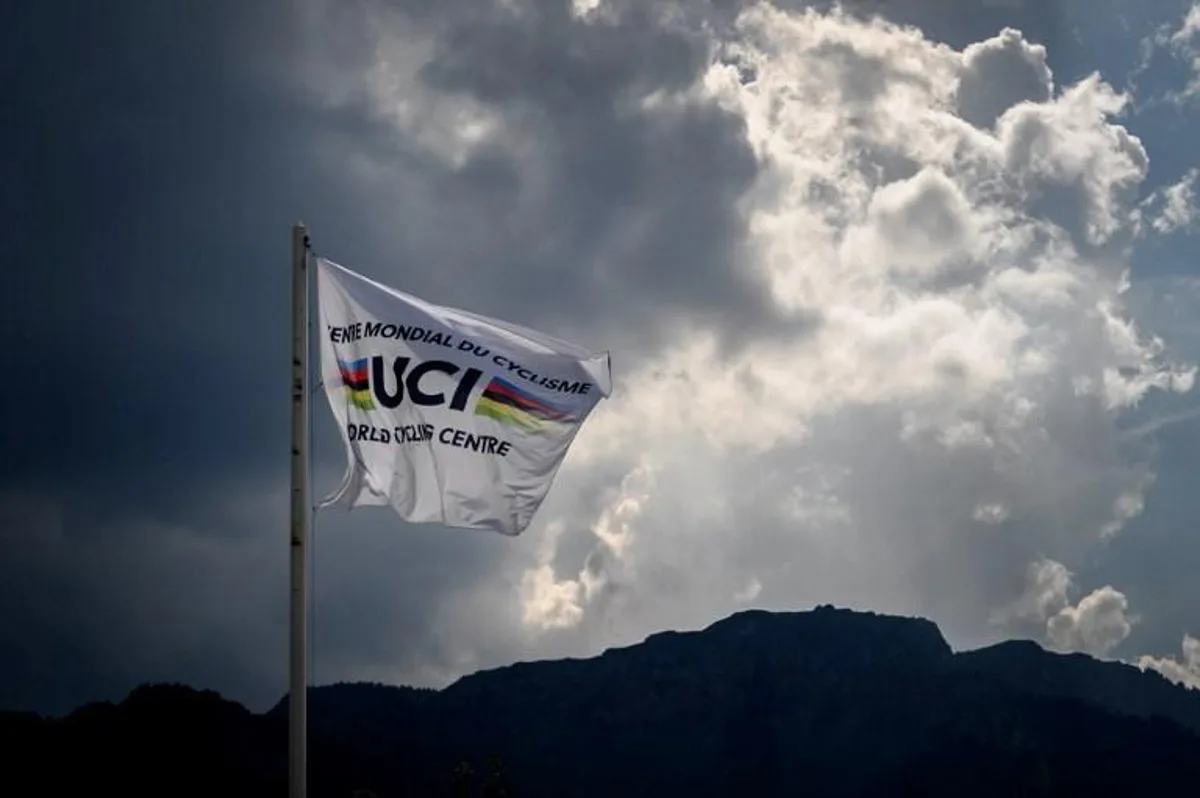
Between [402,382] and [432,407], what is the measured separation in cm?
47

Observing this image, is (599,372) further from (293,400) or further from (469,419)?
(293,400)

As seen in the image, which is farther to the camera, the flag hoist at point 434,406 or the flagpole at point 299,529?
the flag hoist at point 434,406

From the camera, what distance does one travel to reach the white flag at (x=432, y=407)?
61.1 ft

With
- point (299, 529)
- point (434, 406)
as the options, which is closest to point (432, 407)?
point (434, 406)

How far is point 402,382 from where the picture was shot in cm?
1875

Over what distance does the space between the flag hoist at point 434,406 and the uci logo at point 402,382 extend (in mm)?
12

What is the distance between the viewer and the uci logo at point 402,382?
18656 mm

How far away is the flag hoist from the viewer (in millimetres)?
18625

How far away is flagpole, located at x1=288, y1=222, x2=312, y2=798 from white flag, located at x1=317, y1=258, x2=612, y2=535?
1336 millimetres

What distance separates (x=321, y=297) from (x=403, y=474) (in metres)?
2.29

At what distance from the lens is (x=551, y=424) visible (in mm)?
19703

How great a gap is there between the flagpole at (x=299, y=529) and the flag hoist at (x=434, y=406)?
0.75m

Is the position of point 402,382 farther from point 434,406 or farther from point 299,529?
point 299,529

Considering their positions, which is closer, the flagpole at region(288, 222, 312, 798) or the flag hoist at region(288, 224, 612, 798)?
the flagpole at region(288, 222, 312, 798)
